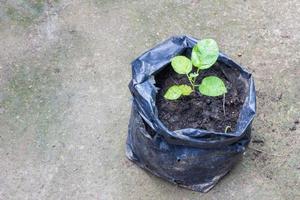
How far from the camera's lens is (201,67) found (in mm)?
1861

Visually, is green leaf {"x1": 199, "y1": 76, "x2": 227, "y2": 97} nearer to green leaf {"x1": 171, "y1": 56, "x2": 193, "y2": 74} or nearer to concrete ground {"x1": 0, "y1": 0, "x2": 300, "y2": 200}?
green leaf {"x1": 171, "y1": 56, "x2": 193, "y2": 74}

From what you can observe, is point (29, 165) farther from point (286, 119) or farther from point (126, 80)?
point (286, 119)

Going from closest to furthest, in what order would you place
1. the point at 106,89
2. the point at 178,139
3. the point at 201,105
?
the point at 178,139, the point at 201,105, the point at 106,89

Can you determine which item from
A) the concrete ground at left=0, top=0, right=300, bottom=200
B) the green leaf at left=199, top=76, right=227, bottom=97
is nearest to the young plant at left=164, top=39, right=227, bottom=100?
the green leaf at left=199, top=76, right=227, bottom=97

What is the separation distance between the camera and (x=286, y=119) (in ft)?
7.16

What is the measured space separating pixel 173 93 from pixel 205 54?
0.17m

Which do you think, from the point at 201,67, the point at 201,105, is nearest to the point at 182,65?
the point at 201,67

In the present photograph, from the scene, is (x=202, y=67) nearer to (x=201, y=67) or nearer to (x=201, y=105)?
(x=201, y=67)

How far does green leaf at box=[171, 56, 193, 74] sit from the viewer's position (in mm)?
1859

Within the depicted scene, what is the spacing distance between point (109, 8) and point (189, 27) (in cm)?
39

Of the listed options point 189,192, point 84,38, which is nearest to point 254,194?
point 189,192

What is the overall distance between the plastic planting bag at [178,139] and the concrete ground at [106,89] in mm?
89

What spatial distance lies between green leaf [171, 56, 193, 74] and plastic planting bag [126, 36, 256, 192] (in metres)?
0.09

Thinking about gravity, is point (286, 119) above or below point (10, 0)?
below
